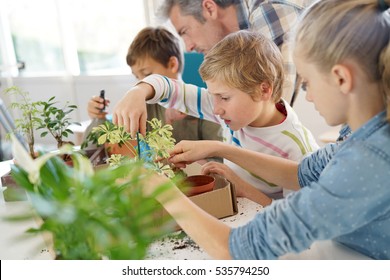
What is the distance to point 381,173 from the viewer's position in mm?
668

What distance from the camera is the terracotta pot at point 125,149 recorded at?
1082 mm

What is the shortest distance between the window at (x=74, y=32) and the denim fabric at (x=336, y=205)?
335 centimetres

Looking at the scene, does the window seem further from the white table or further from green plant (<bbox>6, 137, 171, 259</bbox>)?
green plant (<bbox>6, 137, 171, 259</bbox>)

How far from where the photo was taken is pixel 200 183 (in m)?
1.01

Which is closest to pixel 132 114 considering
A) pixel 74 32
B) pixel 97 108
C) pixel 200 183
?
pixel 200 183

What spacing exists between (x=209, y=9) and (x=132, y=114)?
73 centimetres

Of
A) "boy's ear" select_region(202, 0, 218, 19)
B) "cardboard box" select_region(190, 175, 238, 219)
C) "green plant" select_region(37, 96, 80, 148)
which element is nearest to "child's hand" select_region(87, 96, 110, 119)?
"green plant" select_region(37, 96, 80, 148)

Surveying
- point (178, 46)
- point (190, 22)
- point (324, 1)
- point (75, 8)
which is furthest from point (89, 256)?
point (75, 8)

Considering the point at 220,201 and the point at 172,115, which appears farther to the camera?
the point at 172,115

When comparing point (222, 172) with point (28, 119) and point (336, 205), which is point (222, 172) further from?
point (28, 119)

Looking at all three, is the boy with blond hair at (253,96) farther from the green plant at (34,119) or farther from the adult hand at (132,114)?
the green plant at (34,119)

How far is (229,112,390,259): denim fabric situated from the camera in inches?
26.5

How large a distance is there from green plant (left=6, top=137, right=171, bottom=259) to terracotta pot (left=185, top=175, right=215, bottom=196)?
322mm
